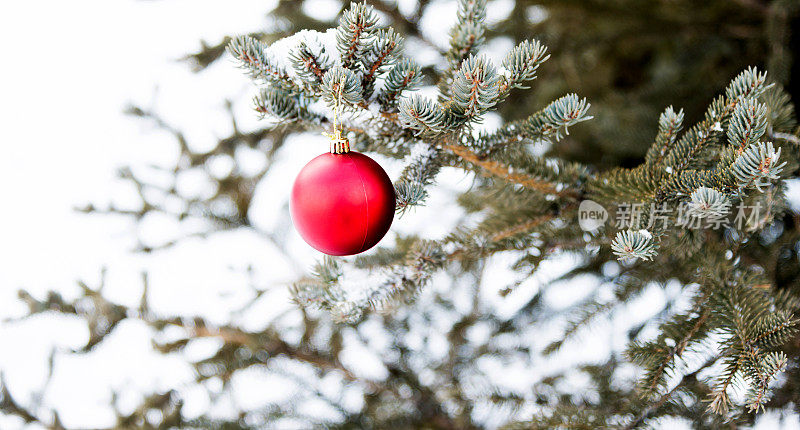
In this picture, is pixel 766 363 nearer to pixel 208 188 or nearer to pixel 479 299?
pixel 479 299

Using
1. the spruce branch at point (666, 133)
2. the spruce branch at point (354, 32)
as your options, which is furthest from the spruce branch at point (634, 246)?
the spruce branch at point (354, 32)

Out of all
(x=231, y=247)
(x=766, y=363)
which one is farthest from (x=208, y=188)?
(x=766, y=363)

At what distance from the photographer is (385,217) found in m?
0.78

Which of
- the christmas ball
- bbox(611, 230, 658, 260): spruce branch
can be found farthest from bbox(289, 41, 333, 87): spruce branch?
bbox(611, 230, 658, 260): spruce branch

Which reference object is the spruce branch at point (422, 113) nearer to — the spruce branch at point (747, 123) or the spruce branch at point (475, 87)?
the spruce branch at point (475, 87)

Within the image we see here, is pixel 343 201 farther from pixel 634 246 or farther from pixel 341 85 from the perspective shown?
pixel 634 246

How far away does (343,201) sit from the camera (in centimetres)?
76

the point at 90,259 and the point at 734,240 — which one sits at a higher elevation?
the point at 90,259

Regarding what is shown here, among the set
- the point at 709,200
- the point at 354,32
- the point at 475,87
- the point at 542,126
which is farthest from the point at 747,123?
the point at 354,32

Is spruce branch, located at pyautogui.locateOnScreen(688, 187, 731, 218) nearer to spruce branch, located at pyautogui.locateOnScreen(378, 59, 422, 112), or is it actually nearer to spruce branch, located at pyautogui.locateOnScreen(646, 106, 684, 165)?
spruce branch, located at pyautogui.locateOnScreen(646, 106, 684, 165)

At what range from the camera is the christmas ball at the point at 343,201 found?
762mm

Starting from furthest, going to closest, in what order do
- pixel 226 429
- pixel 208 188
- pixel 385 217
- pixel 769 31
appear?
pixel 208 188, pixel 226 429, pixel 769 31, pixel 385 217

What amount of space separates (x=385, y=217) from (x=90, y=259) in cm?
138

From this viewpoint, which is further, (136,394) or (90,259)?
(90,259)
